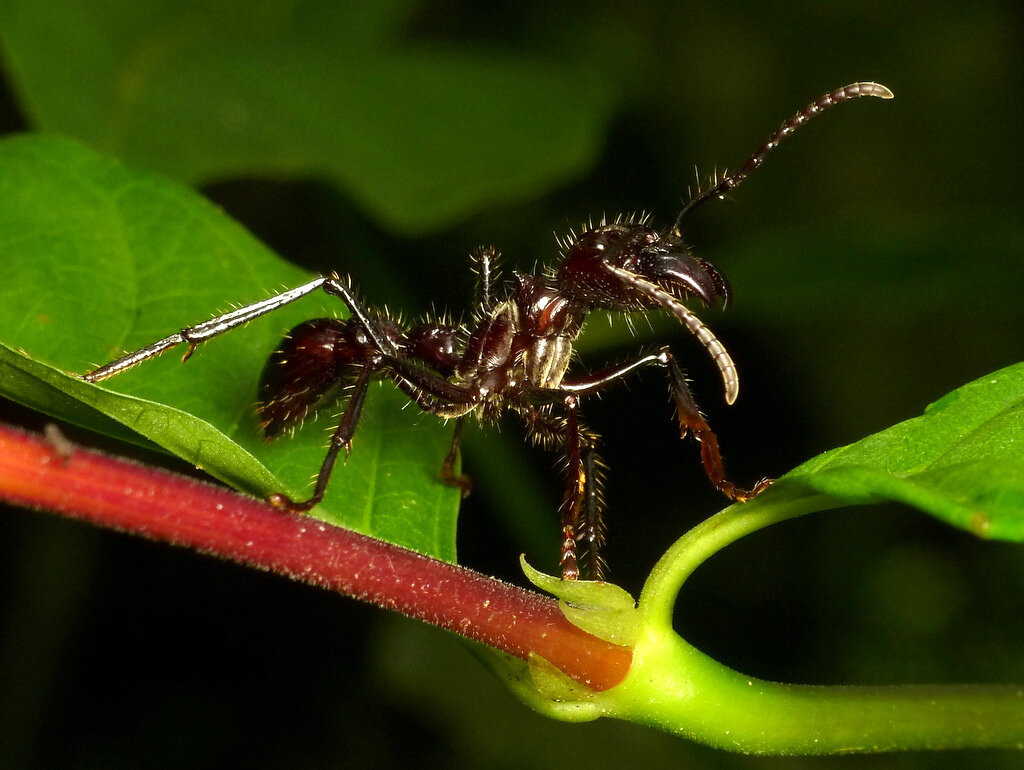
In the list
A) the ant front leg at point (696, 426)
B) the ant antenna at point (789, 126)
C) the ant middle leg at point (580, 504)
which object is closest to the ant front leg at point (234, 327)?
the ant middle leg at point (580, 504)

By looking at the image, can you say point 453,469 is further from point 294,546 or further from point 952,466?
point 952,466

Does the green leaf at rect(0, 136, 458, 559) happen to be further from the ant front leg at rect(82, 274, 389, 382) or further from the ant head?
the ant head

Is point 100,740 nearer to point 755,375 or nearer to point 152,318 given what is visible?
point 152,318

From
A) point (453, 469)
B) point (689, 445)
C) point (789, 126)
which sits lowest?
point (689, 445)

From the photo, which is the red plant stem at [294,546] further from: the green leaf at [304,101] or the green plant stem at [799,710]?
the green leaf at [304,101]

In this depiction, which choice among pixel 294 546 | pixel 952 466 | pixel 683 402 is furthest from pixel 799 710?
pixel 683 402

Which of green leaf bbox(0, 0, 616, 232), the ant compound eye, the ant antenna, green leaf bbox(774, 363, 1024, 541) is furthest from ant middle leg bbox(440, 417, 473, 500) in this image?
green leaf bbox(0, 0, 616, 232)

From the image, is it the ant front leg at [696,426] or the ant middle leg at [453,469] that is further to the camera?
the ant front leg at [696,426]

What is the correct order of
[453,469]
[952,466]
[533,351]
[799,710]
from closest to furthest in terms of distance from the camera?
[952,466] → [799,710] → [453,469] → [533,351]
